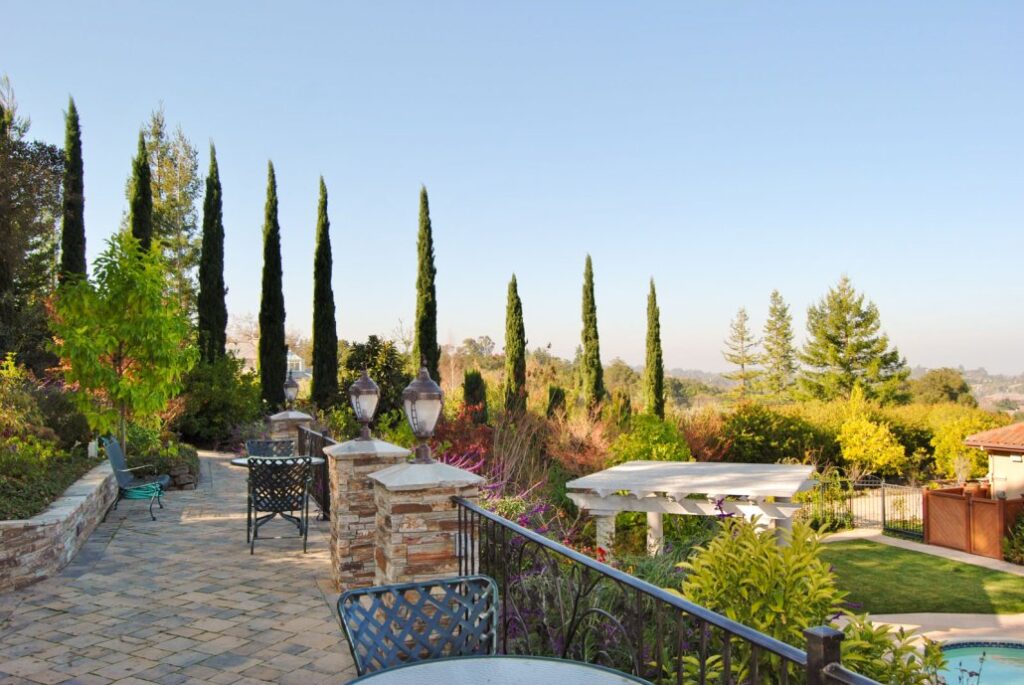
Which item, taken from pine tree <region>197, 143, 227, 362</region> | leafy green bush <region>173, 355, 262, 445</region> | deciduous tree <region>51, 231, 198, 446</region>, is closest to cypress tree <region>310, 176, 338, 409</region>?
pine tree <region>197, 143, 227, 362</region>

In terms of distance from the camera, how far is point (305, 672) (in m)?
3.46

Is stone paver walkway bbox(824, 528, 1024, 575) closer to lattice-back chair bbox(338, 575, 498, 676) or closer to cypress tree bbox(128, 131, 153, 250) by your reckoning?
lattice-back chair bbox(338, 575, 498, 676)

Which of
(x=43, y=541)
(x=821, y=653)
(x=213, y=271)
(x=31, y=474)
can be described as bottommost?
(x=43, y=541)

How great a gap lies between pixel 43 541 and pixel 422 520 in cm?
338

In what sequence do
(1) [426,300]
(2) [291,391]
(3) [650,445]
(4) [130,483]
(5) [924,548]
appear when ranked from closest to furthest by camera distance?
(4) [130,483], (2) [291,391], (3) [650,445], (5) [924,548], (1) [426,300]

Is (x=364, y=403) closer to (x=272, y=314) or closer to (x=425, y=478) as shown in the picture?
(x=425, y=478)

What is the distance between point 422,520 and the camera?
3584mm

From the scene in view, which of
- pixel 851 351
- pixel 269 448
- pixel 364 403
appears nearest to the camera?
pixel 364 403

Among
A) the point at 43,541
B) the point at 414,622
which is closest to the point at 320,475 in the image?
the point at 43,541

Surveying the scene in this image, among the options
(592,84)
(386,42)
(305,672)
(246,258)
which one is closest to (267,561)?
(305,672)

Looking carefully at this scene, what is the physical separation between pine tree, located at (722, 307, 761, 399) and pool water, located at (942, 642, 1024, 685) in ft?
121

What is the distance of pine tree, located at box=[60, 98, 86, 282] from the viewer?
731 inches

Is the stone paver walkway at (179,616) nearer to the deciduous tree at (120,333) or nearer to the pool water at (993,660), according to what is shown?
the deciduous tree at (120,333)

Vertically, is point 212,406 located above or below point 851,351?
below
